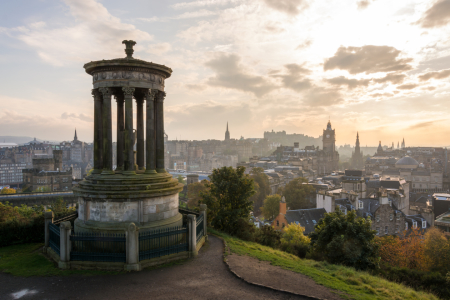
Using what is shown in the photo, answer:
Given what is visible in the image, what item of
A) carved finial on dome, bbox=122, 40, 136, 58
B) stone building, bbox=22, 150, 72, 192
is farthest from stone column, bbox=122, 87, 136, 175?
stone building, bbox=22, 150, 72, 192

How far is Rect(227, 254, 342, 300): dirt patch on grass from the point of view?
1124 cm

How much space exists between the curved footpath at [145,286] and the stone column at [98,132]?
21.1 ft

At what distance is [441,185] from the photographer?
10650 centimetres

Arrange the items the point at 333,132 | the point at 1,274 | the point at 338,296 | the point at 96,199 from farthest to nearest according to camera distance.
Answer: the point at 333,132 < the point at 96,199 < the point at 1,274 < the point at 338,296

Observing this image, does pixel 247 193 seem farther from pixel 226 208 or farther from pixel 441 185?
pixel 441 185

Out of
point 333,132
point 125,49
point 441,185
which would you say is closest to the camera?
point 125,49

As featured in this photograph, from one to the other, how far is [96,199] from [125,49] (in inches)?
336

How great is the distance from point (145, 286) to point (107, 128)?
883cm

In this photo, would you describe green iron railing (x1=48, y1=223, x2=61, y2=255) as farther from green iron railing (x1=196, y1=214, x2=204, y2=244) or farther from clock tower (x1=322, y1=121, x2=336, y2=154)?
clock tower (x1=322, y1=121, x2=336, y2=154)

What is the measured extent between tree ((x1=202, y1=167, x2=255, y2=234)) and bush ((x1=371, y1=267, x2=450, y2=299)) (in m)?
11.0

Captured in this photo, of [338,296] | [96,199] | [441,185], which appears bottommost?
[441,185]

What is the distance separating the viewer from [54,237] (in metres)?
14.9

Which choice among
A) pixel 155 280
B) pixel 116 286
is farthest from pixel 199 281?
pixel 116 286

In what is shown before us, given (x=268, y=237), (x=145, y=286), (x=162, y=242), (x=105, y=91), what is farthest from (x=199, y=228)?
(x=105, y=91)
